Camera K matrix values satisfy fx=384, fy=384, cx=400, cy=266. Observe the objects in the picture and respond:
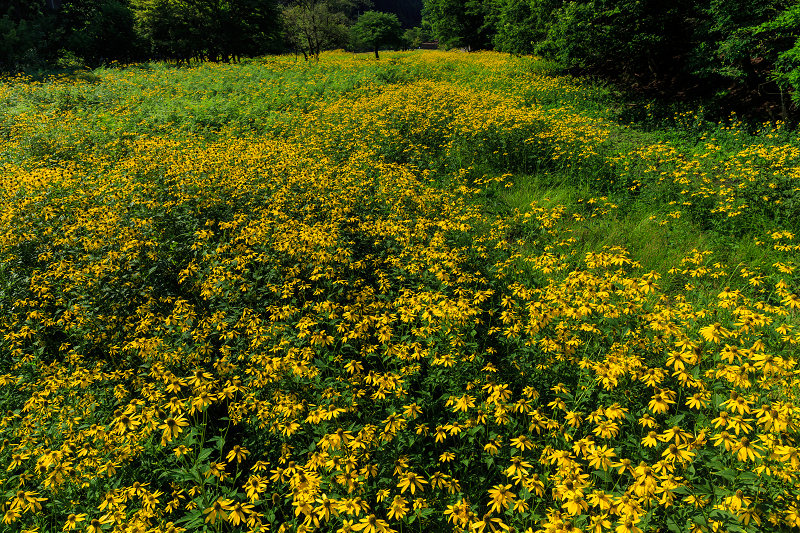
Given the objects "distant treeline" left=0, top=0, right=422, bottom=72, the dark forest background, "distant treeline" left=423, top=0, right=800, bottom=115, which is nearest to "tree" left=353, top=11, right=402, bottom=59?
the dark forest background

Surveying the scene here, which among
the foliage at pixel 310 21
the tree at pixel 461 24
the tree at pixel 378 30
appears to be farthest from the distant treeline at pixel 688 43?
the tree at pixel 378 30

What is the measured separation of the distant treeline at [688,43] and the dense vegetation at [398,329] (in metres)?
2.02

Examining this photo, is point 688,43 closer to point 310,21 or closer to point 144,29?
point 310,21

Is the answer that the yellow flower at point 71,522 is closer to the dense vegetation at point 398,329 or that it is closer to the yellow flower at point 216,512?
the dense vegetation at point 398,329

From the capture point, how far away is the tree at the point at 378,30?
1630 inches

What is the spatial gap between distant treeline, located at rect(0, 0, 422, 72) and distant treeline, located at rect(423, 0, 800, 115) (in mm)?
20047

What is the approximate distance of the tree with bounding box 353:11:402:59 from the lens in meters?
41.4

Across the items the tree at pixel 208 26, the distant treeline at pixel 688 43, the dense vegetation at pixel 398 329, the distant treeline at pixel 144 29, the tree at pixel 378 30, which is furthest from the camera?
the tree at pixel 378 30

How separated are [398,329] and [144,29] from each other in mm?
32614

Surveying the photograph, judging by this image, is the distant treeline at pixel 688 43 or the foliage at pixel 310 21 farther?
the foliage at pixel 310 21

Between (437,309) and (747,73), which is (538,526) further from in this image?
(747,73)

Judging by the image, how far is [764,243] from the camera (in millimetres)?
6180

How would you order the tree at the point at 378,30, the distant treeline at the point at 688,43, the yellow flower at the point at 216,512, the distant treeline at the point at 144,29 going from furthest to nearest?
the tree at the point at 378,30, the distant treeline at the point at 144,29, the distant treeline at the point at 688,43, the yellow flower at the point at 216,512

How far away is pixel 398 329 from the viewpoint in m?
4.53
